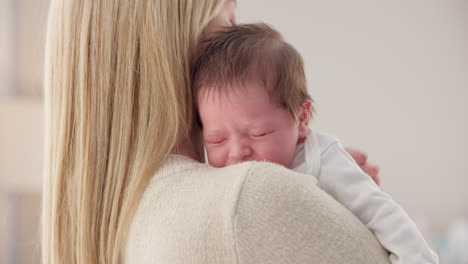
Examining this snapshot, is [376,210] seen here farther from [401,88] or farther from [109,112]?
[401,88]

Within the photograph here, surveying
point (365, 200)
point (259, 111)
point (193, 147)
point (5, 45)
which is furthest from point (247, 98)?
point (5, 45)

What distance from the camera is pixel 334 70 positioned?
3461mm

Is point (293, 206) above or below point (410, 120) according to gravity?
above

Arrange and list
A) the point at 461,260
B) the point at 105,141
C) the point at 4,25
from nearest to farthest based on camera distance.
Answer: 1. the point at 105,141
2. the point at 4,25
3. the point at 461,260

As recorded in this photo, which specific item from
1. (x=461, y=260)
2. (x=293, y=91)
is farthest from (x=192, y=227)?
(x=461, y=260)

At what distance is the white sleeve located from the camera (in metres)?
0.86

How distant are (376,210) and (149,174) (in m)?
0.32

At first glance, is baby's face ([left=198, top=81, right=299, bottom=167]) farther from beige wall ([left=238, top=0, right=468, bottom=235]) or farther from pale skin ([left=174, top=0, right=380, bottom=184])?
beige wall ([left=238, top=0, right=468, bottom=235])

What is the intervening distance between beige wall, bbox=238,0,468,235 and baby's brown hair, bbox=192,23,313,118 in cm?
235

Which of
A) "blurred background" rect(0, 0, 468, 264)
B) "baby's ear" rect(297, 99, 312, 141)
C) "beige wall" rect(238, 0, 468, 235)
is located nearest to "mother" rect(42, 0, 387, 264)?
"baby's ear" rect(297, 99, 312, 141)

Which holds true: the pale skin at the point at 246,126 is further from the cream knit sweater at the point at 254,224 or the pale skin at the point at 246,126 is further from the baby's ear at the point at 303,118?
the cream knit sweater at the point at 254,224

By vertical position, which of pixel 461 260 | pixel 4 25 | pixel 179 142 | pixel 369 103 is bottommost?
pixel 461 260

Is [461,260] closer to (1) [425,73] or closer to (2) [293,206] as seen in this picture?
(1) [425,73]

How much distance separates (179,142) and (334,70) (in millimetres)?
2591
